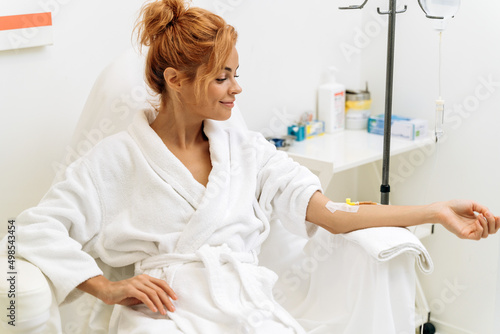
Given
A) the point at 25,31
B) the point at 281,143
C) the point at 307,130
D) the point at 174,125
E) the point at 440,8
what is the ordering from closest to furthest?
the point at 174,125 < the point at 25,31 < the point at 440,8 < the point at 281,143 < the point at 307,130

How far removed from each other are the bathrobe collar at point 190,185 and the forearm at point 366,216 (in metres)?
0.24

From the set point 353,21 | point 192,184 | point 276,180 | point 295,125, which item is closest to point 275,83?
point 295,125

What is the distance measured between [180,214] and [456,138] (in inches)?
50.6

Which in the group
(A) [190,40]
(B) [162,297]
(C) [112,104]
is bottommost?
(B) [162,297]

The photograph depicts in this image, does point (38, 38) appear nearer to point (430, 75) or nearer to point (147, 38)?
point (147, 38)

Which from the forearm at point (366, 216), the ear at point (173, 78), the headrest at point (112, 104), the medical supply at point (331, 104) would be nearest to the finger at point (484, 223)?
the forearm at point (366, 216)

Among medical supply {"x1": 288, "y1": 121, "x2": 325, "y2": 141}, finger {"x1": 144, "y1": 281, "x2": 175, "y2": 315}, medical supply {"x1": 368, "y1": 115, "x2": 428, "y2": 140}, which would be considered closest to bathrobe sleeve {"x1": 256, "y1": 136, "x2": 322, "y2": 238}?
finger {"x1": 144, "y1": 281, "x2": 175, "y2": 315}

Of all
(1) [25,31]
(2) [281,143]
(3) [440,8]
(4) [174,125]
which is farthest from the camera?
(2) [281,143]

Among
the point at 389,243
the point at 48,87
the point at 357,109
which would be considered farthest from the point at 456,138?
the point at 48,87

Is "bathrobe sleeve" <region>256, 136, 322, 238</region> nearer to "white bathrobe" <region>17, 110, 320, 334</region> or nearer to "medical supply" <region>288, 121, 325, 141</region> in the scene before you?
"white bathrobe" <region>17, 110, 320, 334</region>

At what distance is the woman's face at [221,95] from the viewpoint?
4.88 feet

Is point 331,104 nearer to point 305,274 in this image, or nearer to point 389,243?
point 305,274

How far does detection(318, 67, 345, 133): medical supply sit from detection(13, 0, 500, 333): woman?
946 mm

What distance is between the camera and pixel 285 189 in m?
1.65
